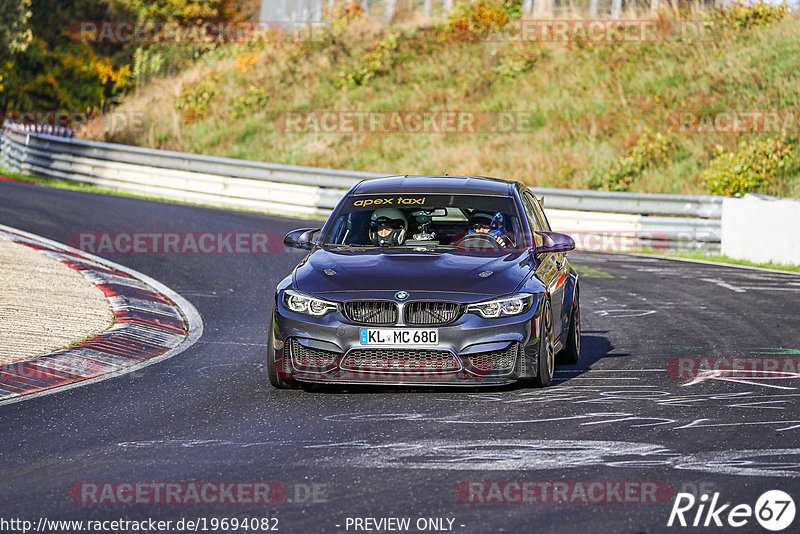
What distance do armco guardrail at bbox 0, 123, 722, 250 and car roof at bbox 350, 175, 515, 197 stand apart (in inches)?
453

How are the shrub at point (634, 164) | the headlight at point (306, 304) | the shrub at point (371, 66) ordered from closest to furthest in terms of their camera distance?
the headlight at point (306, 304)
the shrub at point (634, 164)
the shrub at point (371, 66)

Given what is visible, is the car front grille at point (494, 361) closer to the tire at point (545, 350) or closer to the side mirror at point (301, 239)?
the tire at point (545, 350)

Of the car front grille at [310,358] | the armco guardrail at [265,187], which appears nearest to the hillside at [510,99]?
the armco guardrail at [265,187]

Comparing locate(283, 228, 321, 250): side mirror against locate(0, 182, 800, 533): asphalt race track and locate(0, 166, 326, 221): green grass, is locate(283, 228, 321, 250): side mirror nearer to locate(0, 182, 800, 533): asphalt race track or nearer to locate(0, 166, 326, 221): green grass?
locate(0, 182, 800, 533): asphalt race track

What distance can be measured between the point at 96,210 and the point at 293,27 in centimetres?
2436

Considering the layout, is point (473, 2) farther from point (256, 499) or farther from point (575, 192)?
point (256, 499)

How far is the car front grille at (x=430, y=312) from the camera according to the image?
821 cm

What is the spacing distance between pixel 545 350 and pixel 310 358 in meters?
1.74

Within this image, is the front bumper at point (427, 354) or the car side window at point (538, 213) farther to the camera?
the car side window at point (538, 213)

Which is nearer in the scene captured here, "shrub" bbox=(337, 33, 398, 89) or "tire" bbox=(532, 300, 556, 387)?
"tire" bbox=(532, 300, 556, 387)

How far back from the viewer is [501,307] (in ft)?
Result: 27.2

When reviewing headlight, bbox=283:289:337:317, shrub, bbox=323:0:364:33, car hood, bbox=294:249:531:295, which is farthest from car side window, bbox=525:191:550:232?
shrub, bbox=323:0:364:33

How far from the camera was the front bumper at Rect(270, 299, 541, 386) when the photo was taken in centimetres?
814

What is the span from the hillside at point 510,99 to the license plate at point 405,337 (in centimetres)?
1854
